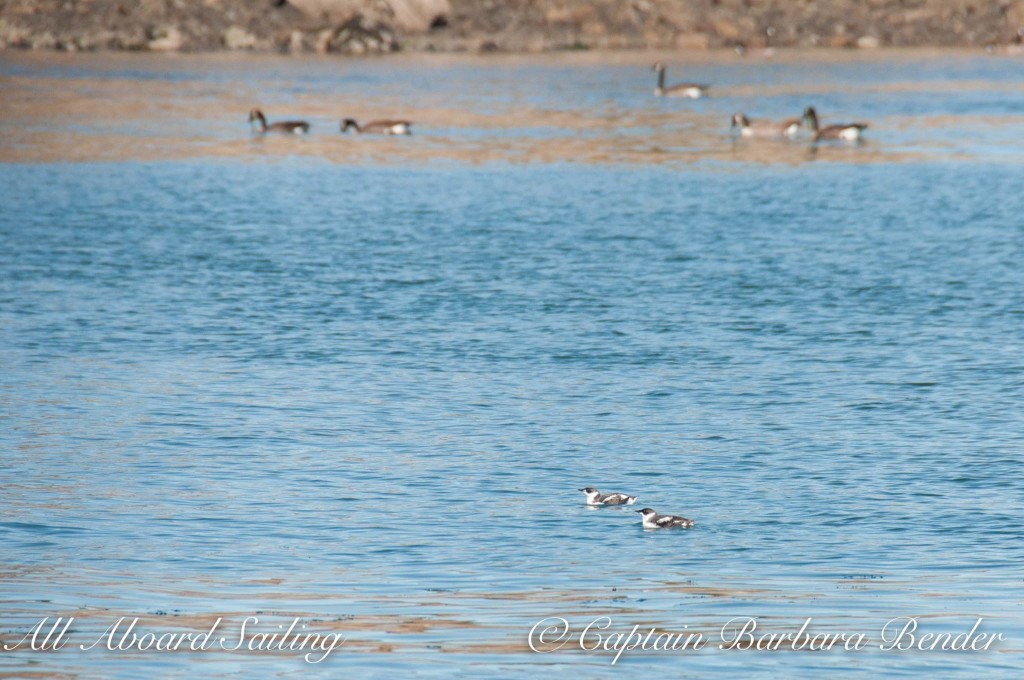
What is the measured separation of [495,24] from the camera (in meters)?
118

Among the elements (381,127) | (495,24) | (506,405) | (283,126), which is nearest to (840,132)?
(381,127)

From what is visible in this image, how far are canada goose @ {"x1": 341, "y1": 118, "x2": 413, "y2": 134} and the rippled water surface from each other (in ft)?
30.8

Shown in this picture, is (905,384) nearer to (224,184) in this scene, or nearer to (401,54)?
(224,184)

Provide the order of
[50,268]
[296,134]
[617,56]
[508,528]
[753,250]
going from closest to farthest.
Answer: [508,528], [50,268], [753,250], [296,134], [617,56]

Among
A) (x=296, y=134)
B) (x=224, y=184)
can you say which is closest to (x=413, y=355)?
(x=224, y=184)

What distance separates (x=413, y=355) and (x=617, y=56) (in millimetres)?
89997

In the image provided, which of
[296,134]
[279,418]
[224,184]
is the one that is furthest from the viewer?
[296,134]

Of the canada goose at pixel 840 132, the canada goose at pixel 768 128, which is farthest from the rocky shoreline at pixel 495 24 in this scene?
the canada goose at pixel 840 132

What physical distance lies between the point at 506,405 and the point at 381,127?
1661 inches

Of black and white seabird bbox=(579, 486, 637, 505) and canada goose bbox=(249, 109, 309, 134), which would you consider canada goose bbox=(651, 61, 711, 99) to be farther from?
black and white seabird bbox=(579, 486, 637, 505)

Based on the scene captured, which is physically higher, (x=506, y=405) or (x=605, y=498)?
(x=605, y=498)

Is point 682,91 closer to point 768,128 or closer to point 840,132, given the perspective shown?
point 768,128

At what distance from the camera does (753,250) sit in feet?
120

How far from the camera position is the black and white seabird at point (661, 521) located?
16.2 metres
